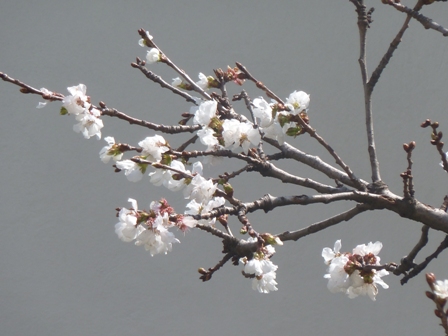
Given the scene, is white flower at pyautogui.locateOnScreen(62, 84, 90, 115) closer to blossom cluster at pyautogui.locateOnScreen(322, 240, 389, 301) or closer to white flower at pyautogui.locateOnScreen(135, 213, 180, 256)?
white flower at pyautogui.locateOnScreen(135, 213, 180, 256)

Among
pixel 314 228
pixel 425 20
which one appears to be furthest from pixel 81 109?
pixel 425 20

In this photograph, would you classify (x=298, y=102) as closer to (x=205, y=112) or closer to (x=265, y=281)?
(x=205, y=112)

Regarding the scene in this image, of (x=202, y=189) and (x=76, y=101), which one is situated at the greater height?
(x=76, y=101)

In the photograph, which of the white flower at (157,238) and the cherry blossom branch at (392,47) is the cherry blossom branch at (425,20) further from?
the white flower at (157,238)

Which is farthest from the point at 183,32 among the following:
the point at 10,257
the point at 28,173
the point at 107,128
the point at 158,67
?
the point at 10,257

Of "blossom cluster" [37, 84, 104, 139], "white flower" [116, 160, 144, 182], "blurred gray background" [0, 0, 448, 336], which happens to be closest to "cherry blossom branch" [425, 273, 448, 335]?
"white flower" [116, 160, 144, 182]

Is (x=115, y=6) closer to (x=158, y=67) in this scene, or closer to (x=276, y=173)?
(x=158, y=67)

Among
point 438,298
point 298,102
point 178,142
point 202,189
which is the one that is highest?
point 178,142
